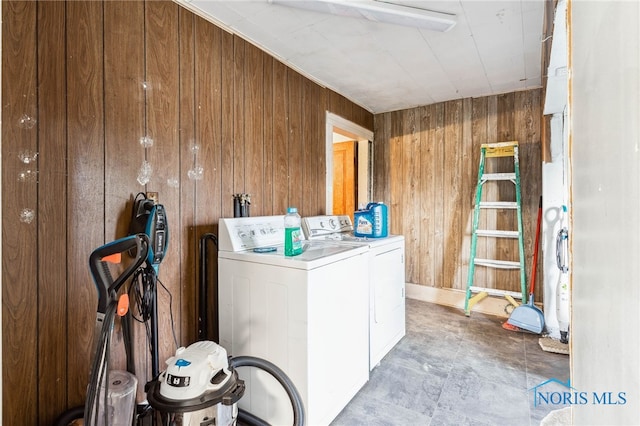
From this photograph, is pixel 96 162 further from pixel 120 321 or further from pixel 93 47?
pixel 120 321

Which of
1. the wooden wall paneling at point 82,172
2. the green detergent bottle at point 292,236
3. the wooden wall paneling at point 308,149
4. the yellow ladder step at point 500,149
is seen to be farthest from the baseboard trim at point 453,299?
the wooden wall paneling at point 82,172

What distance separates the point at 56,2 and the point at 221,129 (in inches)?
35.7

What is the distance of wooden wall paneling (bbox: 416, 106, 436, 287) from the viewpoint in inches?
141

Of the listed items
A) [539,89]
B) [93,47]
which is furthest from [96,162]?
[539,89]

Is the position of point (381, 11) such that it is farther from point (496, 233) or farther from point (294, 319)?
point (496, 233)

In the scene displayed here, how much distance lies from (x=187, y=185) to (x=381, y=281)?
1445 millimetres

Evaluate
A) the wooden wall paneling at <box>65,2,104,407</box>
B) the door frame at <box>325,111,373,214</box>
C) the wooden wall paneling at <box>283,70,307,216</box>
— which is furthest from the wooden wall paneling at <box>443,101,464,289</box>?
the wooden wall paneling at <box>65,2,104,407</box>

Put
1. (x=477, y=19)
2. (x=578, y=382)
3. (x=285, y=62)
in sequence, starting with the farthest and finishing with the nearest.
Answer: (x=285, y=62) < (x=477, y=19) < (x=578, y=382)

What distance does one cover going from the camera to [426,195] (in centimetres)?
363

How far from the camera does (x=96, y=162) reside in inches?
56.1

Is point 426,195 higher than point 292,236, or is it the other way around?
point 426,195

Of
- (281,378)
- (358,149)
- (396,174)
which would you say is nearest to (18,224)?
(281,378)

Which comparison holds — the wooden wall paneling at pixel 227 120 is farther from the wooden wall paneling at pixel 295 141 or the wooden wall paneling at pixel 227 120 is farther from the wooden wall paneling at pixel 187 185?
the wooden wall paneling at pixel 295 141

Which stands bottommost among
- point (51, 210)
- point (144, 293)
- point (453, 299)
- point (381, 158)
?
point (453, 299)
